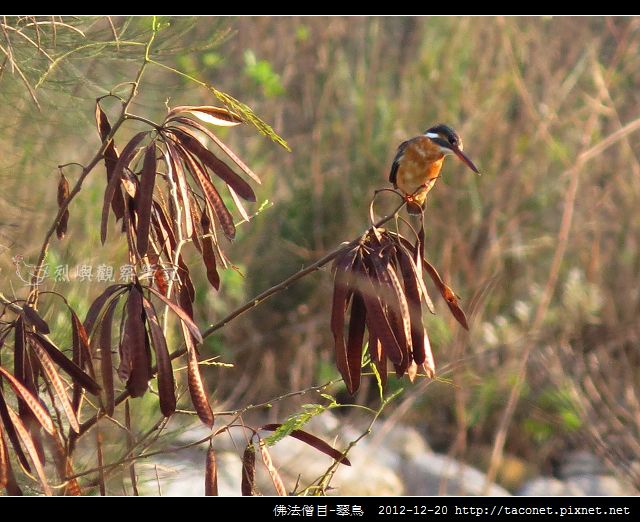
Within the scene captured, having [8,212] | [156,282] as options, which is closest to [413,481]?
[8,212]

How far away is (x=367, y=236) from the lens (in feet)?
4.31

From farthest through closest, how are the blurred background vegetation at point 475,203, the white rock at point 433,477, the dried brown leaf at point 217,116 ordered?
the blurred background vegetation at point 475,203, the white rock at point 433,477, the dried brown leaf at point 217,116

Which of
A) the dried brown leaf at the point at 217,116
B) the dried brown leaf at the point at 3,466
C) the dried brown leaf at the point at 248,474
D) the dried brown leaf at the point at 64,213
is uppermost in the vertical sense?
the dried brown leaf at the point at 217,116

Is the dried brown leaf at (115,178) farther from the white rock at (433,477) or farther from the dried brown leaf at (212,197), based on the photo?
the white rock at (433,477)

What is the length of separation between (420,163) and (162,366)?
1.16 m

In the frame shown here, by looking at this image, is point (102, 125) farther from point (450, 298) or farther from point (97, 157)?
point (450, 298)

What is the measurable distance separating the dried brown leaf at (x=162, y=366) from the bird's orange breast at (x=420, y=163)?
3.57 feet

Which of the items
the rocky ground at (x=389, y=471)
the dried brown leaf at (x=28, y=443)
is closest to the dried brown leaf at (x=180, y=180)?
the dried brown leaf at (x=28, y=443)

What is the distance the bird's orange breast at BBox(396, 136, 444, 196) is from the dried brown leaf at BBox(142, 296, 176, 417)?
1.09m

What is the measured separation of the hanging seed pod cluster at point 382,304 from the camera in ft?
4.07

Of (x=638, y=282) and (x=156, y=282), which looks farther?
(x=638, y=282)

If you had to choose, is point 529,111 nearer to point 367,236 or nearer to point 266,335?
point 266,335

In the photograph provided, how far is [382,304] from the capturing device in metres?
1.25

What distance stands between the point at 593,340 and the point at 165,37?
9.71 ft
